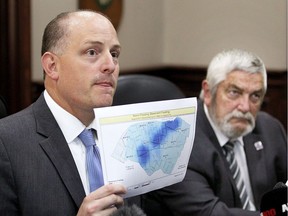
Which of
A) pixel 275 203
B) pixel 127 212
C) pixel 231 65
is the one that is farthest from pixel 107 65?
pixel 231 65

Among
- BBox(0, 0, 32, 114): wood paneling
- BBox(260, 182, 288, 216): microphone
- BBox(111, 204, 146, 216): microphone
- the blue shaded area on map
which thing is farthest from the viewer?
BBox(0, 0, 32, 114): wood paneling

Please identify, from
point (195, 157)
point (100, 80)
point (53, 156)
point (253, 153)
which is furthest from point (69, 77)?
point (253, 153)

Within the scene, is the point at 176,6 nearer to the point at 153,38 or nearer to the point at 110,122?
the point at 153,38

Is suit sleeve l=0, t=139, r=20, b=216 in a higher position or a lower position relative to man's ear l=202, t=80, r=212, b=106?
lower

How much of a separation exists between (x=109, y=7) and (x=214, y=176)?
1850 mm

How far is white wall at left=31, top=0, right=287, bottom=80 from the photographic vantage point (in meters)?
3.96

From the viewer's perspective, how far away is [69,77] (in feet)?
5.49

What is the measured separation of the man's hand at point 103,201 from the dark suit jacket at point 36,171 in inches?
6.6

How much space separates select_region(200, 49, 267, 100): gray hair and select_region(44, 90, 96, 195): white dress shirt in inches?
31.4

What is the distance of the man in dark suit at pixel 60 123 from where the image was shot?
158 centimetres

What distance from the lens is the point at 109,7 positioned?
148 inches

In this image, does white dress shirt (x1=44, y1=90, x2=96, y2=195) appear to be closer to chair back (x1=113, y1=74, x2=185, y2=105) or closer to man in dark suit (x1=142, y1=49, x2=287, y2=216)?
man in dark suit (x1=142, y1=49, x2=287, y2=216)

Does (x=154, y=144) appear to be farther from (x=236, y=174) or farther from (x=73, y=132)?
(x=236, y=174)

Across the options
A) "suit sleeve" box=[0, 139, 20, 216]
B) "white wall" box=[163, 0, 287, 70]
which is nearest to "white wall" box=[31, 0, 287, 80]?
"white wall" box=[163, 0, 287, 70]
